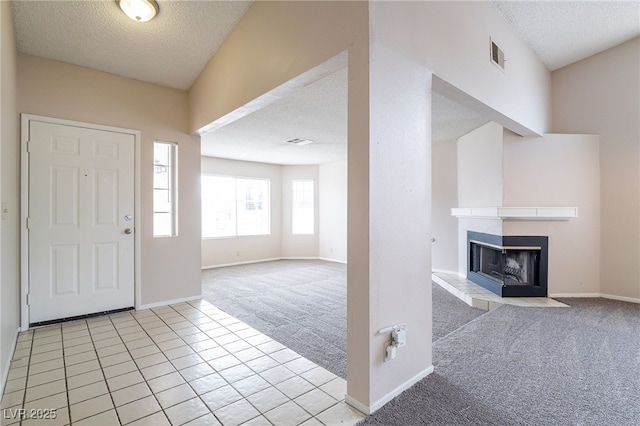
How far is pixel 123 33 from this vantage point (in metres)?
2.79

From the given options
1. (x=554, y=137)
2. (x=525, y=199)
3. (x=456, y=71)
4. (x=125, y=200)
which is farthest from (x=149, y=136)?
(x=554, y=137)

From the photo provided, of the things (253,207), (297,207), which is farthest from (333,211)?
(253,207)

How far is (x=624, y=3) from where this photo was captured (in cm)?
302

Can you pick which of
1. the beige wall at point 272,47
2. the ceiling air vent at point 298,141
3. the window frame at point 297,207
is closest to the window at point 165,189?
the beige wall at point 272,47

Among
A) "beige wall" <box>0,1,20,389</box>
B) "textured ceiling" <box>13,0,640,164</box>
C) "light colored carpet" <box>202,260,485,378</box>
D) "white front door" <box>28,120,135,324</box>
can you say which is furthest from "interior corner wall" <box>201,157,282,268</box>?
"beige wall" <box>0,1,20,389</box>

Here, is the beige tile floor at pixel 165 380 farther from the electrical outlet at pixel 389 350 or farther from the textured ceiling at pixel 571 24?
the textured ceiling at pixel 571 24

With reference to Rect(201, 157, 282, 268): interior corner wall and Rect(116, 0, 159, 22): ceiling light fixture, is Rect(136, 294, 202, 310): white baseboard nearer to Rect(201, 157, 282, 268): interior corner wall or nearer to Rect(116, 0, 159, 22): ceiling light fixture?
Rect(201, 157, 282, 268): interior corner wall

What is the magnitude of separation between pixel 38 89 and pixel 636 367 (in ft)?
19.4

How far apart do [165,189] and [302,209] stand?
4.32 m

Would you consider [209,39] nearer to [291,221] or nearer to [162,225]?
[162,225]

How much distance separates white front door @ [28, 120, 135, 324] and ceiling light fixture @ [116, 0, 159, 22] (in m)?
1.40

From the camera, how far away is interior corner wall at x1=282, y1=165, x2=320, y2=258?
7672 millimetres

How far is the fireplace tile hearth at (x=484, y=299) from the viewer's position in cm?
361

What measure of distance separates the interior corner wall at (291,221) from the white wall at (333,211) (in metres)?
0.12
